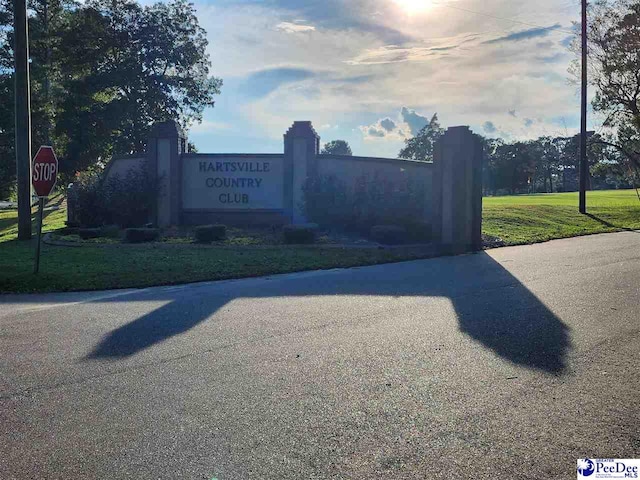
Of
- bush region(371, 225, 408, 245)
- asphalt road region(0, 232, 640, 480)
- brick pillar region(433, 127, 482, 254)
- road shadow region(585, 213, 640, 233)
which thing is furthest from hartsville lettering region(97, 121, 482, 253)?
asphalt road region(0, 232, 640, 480)

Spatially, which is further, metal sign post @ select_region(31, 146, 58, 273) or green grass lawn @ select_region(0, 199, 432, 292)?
metal sign post @ select_region(31, 146, 58, 273)

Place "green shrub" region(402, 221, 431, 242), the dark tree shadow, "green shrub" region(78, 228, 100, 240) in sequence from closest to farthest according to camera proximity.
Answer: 1. the dark tree shadow
2. "green shrub" region(402, 221, 431, 242)
3. "green shrub" region(78, 228, 100, 240)

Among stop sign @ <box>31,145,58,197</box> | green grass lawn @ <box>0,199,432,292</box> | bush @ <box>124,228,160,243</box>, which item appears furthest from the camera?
bush @ <box>124,228,160,243</box>

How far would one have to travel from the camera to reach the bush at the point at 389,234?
52.6 ft

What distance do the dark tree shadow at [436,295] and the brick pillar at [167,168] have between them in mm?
11054

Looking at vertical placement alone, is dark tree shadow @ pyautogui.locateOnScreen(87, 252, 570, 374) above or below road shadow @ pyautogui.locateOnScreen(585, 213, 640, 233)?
below

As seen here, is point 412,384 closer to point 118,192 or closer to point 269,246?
point 269,246

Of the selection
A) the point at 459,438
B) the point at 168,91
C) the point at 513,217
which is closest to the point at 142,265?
the point at 459,438

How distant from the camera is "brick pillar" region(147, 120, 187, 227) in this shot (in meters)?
21.1

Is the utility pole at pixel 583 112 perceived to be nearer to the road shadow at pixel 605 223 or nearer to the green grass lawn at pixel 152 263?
the road shadow at pixel 605 223

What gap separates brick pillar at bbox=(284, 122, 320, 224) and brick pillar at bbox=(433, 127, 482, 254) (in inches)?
213

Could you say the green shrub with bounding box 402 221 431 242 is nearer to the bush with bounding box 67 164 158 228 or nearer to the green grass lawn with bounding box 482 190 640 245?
the green grass lawn with bounding box 482 190 640 245

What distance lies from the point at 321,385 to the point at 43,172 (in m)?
8.12

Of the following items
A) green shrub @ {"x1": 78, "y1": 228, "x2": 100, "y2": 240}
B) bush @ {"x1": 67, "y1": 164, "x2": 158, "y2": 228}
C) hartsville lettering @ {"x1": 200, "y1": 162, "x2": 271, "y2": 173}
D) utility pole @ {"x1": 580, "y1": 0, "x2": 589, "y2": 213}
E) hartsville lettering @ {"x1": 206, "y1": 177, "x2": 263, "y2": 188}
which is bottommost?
green shrub @ {"x1": 78, "y1": 228, "x2": 100, "y2": 240}
